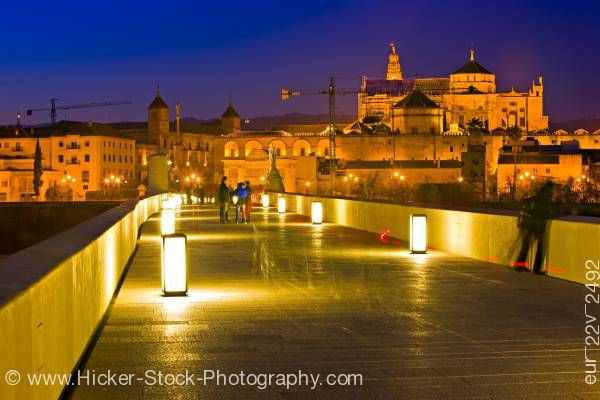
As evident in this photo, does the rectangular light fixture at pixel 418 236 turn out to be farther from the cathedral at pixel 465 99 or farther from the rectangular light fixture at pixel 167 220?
the cathedral at pixel 465 99

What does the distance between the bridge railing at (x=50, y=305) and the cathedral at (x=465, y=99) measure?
153 metres

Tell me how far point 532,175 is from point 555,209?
116m

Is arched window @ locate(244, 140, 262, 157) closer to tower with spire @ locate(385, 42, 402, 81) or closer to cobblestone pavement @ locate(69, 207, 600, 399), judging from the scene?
tower with spire @ locate(385, 42, 402, 81)

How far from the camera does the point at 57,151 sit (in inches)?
5846

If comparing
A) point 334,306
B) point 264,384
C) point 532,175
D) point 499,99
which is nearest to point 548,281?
point 334,306

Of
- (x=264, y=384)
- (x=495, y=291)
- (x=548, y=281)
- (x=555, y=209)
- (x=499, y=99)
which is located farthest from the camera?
(x=499, y=99)

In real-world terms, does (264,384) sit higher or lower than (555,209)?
lower

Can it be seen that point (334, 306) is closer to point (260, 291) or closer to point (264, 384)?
point (260, 291)

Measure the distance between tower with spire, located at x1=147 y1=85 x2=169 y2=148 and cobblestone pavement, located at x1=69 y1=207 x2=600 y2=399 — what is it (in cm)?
16069

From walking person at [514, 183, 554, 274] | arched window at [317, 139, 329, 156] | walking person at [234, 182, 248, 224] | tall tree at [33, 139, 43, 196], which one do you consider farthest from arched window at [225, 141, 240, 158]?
walking person at [514, 183, 554, 274]

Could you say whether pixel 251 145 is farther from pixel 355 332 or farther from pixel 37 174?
pixel 355 332

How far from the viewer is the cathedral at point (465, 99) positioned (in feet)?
558

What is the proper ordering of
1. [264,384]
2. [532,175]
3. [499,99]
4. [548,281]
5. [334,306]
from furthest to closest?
[499,99] < [532,175] < [548,281] < [334,306] < [264,384]

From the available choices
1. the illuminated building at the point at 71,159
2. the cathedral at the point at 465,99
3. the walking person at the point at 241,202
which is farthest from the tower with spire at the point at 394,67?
Result: the walking person at the point at 241,202
